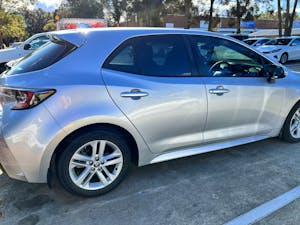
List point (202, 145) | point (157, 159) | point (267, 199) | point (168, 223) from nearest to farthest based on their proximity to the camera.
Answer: point (168, 223), point (267, 199), point (157, 159), point (202, 145)

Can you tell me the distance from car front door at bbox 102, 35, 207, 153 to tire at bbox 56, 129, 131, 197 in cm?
29

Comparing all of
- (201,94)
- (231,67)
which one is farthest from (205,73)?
(231,67)

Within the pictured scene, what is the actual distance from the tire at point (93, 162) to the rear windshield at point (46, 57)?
29.7 inches

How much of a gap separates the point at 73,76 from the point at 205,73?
1.48m

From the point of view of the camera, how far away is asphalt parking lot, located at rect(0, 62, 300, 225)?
2.64 metres

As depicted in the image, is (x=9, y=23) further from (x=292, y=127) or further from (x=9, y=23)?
(x=292, y=127)

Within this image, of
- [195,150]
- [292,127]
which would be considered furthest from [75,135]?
[292,127]

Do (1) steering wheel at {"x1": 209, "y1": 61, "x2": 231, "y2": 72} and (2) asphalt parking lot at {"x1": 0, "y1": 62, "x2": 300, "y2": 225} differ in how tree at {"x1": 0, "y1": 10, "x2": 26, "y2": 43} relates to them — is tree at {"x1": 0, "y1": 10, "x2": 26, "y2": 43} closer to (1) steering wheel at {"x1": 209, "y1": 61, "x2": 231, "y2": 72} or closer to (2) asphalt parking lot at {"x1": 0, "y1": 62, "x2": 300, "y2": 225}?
(2) asphalt parking lot at {"x1": 0, "y1": 62, "x2": 300, "y2": 225}

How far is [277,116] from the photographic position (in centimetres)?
396

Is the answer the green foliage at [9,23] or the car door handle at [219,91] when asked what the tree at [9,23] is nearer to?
the green foliage at [9,23]

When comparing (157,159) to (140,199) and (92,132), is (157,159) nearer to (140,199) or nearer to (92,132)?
(140,199)

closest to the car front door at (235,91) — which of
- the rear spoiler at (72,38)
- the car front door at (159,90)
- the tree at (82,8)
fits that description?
the car front door at (159,90)

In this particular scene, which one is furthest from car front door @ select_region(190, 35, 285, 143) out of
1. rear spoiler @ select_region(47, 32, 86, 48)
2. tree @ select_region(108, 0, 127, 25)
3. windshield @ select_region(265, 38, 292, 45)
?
tree @ select_region(108, 0, 127, 25)

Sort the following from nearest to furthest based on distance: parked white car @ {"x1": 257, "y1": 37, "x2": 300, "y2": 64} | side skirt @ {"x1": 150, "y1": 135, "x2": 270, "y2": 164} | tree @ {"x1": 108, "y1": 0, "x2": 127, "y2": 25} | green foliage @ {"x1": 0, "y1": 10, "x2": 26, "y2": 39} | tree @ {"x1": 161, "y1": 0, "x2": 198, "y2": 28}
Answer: side skirt @ {"x1": 150, "y1": 135, "x2": 270, "y2": 164} → parked white car @ {"x1": 257, "y1": 37, "x2": 300, "y2": 64} → green foliage @ {"x1": 0, "y1": 10, "x2": 26, "y2": 39} → tree @ {"x1": 161, "y1": 0, "x2": 198, "y2": 28} → tree @ {"x1": 108, "y1": 0, "x2": 127, "y2": 25}
